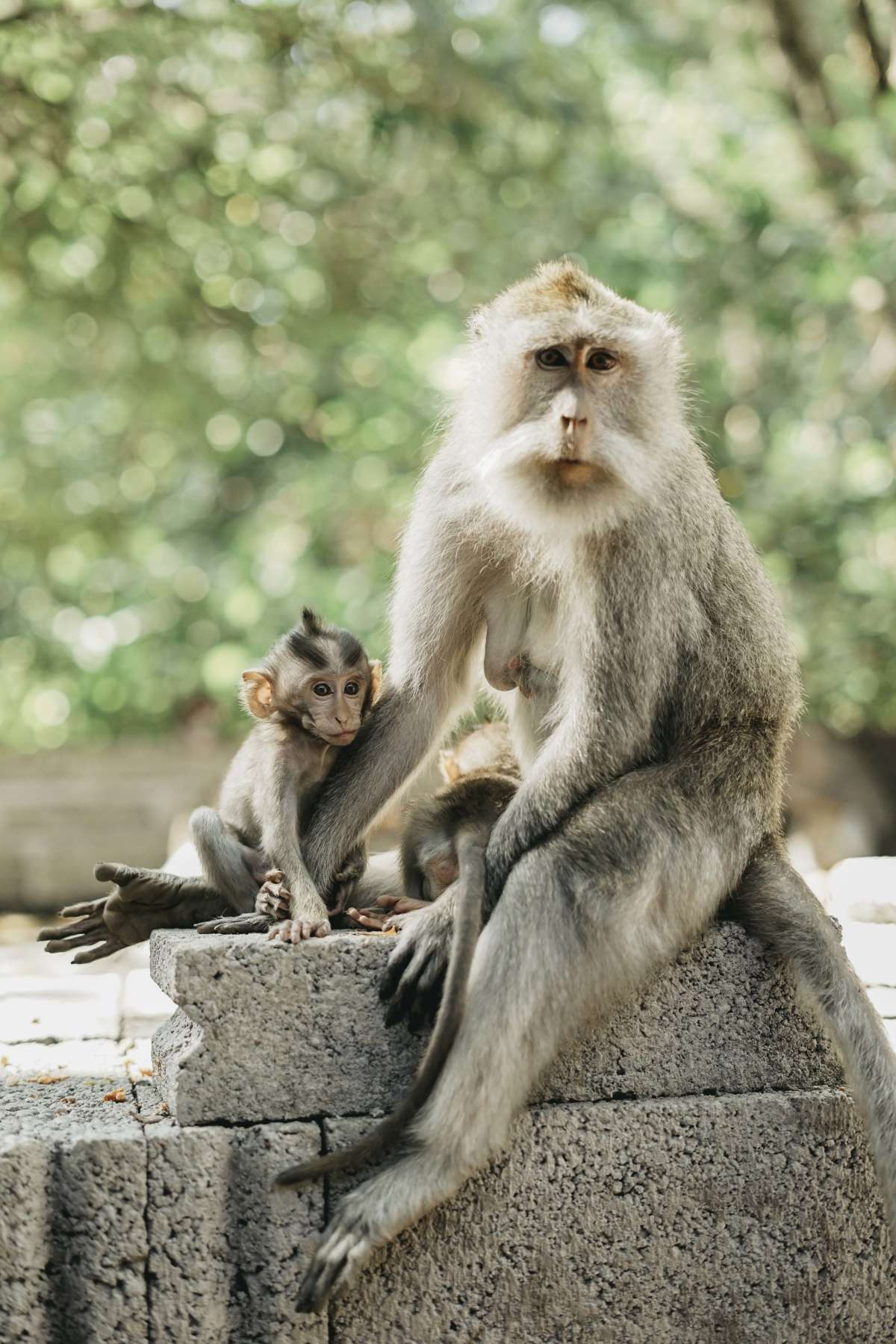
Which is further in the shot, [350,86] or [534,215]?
[534,215]

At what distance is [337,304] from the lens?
1136 cm

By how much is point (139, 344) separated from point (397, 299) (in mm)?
2072

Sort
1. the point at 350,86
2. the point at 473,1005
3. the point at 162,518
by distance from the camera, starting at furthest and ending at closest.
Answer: the point at 162,518 < the point at 350,86 < the point at 473,1005

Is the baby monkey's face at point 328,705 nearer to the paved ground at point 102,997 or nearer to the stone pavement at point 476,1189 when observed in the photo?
the stone pavement at point 476,1189

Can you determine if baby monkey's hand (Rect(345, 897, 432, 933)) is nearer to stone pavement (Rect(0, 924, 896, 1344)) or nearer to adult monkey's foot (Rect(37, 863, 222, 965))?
stone pavement (Rect(0, 924, 896, 1344))

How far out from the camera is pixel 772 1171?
378cm

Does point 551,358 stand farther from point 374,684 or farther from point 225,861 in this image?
point 225,861

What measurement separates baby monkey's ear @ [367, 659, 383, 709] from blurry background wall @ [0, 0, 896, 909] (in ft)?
19.4

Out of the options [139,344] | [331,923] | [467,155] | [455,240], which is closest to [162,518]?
[139,344]

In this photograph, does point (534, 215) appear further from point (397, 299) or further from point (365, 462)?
point (365, 462)

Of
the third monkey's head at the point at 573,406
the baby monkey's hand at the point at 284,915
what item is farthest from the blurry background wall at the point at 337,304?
the baby monkey's hand at the point at 284,915

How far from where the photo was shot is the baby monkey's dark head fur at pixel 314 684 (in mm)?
3932

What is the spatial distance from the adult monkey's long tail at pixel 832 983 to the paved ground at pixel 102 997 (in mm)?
1346

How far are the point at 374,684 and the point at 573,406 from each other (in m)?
1.05
